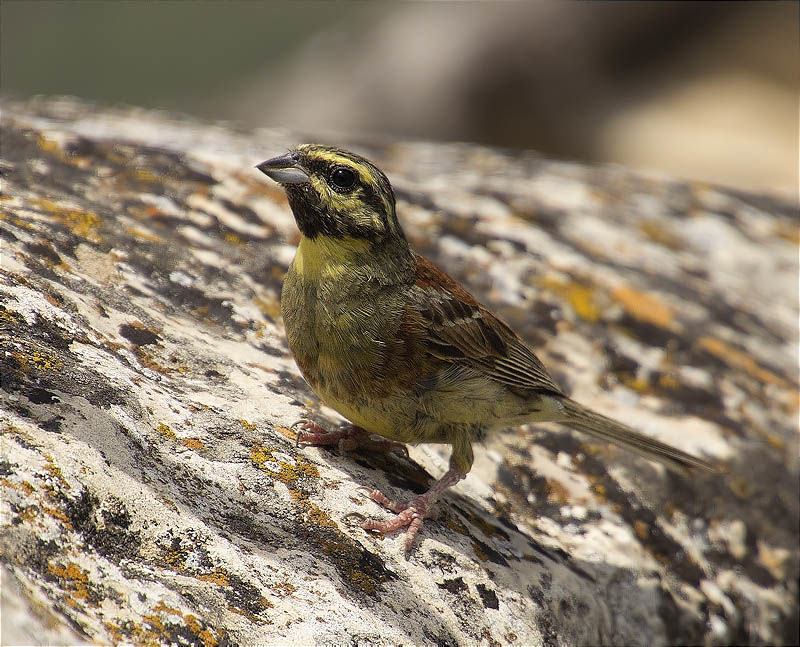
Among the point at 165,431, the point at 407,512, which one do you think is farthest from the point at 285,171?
the point at 407,512

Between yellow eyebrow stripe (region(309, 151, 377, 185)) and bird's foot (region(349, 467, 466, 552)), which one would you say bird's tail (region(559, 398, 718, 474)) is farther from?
yellow eyebrow stripe (region(309, 151, 377, 185))

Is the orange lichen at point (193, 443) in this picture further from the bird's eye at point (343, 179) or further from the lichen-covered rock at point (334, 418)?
the bird's eye at point (343, 179)

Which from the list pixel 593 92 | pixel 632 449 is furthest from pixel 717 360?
pixel 593 92

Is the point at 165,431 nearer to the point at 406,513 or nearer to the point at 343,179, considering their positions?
the point at 406,513

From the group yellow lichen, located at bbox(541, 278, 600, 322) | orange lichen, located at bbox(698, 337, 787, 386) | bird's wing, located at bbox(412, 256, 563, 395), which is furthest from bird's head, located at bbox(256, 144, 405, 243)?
orange lichen, located at bbox(698, 337, 787, 386)

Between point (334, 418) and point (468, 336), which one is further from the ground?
point (468, 336)

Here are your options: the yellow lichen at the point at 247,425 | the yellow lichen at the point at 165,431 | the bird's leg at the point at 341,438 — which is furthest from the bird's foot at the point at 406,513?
the yellow lichen at the point at 165,431

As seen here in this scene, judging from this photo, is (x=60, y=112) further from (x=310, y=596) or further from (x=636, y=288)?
(x=310, y=596)
